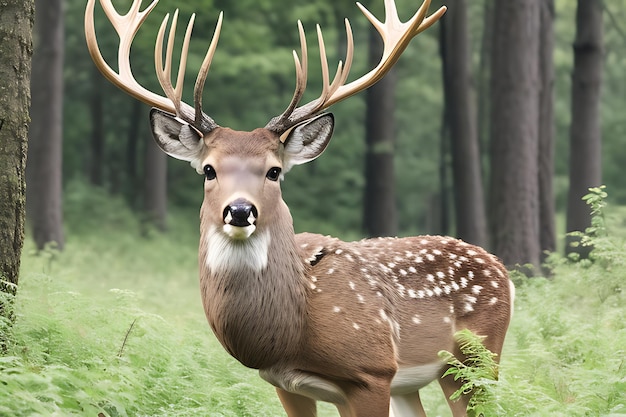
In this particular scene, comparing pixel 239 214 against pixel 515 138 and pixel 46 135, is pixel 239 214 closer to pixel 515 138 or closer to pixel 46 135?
pixel 515 138

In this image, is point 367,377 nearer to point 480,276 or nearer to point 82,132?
point 480,276

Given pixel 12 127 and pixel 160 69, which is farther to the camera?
pixel 12 127

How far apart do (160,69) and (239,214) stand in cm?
124

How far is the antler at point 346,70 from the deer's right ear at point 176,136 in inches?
16.3

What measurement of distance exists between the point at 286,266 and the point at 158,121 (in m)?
1.06

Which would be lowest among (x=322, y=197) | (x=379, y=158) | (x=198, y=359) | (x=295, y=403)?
(x=322, y=197)

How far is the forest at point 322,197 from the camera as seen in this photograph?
584 cm

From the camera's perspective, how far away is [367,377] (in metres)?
5.28

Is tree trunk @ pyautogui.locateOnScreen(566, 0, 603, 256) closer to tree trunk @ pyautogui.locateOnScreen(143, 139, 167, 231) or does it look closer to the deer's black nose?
the deer's black nose

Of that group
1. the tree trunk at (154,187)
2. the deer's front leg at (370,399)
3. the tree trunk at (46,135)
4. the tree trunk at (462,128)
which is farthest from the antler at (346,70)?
the tree trunk at (154,187)

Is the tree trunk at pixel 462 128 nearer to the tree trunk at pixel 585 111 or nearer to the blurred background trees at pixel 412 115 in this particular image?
the blurred background trees at pixel 412 115

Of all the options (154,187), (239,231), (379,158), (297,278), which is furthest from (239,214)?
(154,187)

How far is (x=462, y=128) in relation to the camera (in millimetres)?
18219

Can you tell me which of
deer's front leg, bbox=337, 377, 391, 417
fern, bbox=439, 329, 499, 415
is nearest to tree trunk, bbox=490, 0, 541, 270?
fern, bbox=439, 329, 499, 415
